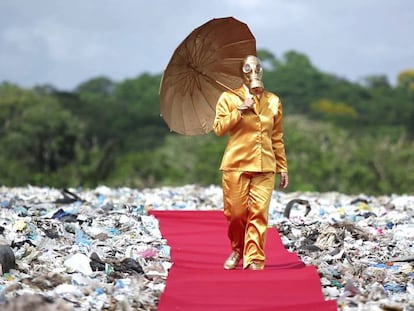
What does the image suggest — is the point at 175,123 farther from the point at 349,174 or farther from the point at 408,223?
the point at 349,174

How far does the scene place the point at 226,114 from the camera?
682cm

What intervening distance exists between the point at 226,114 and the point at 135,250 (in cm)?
161

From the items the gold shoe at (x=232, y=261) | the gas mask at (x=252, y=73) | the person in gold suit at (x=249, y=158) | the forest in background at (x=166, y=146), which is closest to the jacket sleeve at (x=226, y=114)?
the person in gold suit at (x=249, y=158)

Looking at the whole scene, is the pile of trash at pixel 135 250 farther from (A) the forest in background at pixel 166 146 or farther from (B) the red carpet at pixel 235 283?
(A) the forest in background at pixel 166 146

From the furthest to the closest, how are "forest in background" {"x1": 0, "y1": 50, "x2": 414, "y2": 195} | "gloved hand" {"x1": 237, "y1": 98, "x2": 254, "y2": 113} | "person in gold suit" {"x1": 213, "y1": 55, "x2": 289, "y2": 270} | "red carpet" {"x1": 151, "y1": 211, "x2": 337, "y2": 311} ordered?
"forest in background" {"x1": 0, "y1": 50, "x2": 414, "y2": 195}, "person in gold suit" {"x1": 213, "y1": 55, "x2": 289, "y2": 270}, "gloved hand" {"x1": 237, "y1": 98, "x2": 254, "y2": 113}, "red carpet" {"x1": 151, "y1": 211, "x2": 337, "y2": 311}

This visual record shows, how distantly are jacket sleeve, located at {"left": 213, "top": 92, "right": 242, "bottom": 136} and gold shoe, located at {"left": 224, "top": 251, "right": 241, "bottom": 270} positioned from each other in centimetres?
109

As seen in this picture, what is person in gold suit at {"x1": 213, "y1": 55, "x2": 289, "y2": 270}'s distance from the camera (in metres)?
6.77

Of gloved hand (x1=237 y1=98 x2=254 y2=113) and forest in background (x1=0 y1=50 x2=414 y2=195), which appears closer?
gloved hand (x1=237 y1=98 x2=254 y2=113)

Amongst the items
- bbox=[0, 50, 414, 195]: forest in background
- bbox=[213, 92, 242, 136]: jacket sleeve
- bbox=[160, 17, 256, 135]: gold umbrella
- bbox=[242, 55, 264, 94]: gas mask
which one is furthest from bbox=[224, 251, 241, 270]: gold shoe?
bbox=[0, 50, 414, 195]: forest in background

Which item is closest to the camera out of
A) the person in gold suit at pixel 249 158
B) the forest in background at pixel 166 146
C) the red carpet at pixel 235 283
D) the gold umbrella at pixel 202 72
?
the red carpet at pixel 235 283

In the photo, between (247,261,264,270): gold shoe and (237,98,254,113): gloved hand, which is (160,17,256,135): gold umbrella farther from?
(247,261,264,270): gold shoe

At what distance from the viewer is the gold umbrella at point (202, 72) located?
7173mm

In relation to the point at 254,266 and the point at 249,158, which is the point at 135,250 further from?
the point at 249,158

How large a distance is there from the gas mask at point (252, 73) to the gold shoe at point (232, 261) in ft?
4.76
